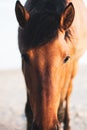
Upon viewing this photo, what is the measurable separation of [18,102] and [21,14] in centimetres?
866

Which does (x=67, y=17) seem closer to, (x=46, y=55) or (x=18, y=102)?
(x=46, y=55)

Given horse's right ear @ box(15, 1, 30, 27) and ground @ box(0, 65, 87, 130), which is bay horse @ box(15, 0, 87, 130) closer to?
horse's right ear @ box(15, 1, 30, 27)

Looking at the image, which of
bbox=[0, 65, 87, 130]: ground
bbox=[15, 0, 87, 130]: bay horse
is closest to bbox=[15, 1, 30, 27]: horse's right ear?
bbox=[15, 0, 87, 130]: bay horse

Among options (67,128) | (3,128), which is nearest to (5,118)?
(3,128)

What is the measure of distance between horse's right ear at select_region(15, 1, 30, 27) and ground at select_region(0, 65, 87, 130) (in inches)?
139

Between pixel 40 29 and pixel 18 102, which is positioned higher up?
pixel 40 29

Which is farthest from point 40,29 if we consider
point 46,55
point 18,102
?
point 18,102

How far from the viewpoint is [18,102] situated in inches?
470

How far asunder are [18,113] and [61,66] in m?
6.52

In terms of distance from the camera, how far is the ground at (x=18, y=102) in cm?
788

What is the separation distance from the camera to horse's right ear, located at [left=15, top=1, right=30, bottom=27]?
11.1 feet

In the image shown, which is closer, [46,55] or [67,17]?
[46,55]

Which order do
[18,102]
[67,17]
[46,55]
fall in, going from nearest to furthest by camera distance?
[46,55], [67,17], [18,102]

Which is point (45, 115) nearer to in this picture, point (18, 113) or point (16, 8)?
point (16, 8)
